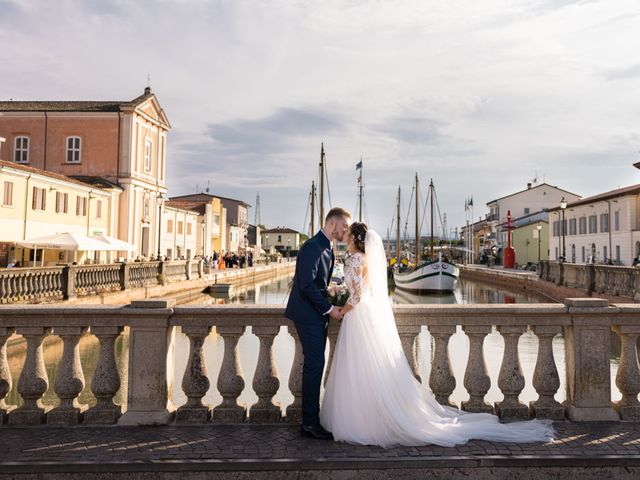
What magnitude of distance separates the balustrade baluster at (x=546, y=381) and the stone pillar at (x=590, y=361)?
15 centimetres

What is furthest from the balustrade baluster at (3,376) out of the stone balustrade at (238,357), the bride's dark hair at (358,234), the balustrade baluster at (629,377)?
the balustrade baluster at (629,377)

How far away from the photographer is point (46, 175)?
1177 inches

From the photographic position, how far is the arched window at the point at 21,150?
137ft

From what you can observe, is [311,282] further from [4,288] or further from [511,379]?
[4,288]

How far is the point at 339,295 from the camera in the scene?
16.1 feet

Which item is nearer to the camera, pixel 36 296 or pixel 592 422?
pixel 592 422

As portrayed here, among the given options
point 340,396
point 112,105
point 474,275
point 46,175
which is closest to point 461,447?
point 340,396

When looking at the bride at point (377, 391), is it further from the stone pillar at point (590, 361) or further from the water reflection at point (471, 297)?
the water reflection at point (471, 297)

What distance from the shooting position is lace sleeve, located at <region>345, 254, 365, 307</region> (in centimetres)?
455

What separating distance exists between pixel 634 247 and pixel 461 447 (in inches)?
1591

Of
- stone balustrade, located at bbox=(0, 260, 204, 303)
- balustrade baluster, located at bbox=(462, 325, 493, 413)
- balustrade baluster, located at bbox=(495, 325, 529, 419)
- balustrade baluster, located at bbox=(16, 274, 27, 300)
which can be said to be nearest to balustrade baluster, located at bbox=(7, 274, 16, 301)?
stone balustrade, located at bbox=(0, 260, 204, 303)

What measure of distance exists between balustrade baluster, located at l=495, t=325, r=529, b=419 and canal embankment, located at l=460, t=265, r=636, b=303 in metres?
20.8

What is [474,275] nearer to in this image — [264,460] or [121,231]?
[121,231]

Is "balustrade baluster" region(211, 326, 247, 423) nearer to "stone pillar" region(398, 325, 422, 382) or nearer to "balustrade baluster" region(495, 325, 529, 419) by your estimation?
"stone pillar" region(398, 325, 422, 382)
